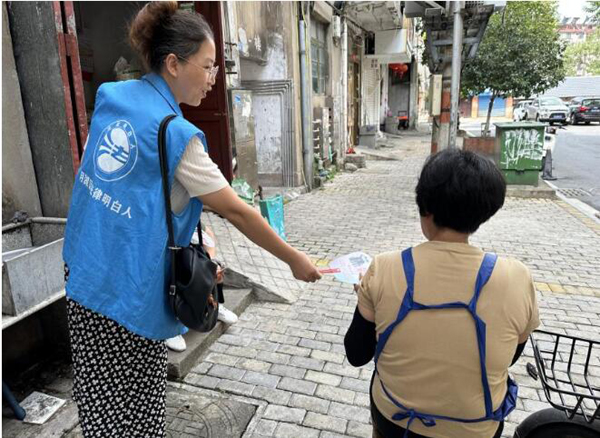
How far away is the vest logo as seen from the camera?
1.44 metres

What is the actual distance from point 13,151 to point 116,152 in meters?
1.89

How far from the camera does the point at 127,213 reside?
1.44 metres

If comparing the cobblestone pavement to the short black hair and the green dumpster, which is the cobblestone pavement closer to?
the green dumpster

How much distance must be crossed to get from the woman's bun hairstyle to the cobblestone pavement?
1960 mm

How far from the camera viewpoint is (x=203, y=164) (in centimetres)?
148

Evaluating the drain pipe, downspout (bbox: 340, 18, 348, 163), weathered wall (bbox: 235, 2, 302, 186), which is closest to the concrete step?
weathered wall (bbox: 235, 2, 302, 186)

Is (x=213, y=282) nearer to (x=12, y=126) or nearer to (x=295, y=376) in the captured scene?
(x=295, y=376)

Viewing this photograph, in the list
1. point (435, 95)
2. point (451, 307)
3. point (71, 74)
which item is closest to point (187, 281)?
point (451, 307)

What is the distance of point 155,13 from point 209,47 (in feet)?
0.68

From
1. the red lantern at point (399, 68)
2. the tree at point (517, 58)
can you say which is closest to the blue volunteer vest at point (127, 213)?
the tree at point (517, 58)

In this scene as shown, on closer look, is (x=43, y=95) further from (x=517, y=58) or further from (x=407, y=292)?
(x=517, y=58)

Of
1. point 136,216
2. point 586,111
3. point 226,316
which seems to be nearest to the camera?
point 136,216

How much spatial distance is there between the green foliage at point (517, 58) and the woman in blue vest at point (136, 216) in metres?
12.9

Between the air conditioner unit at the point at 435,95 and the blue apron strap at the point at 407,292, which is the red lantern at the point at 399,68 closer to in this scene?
the air conditioner unit at the point at 435,95
